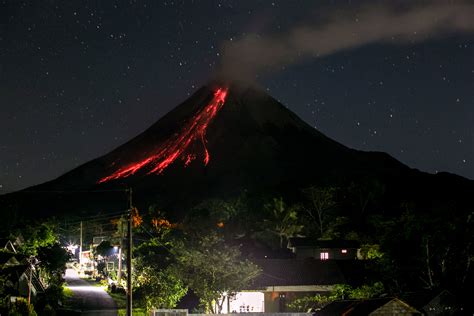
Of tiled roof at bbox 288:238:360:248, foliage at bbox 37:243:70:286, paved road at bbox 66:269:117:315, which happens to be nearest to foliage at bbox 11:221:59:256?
foliage at bbox 37:243:70:286

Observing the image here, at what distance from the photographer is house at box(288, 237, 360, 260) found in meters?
76.6

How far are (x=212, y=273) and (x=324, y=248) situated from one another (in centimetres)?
3652

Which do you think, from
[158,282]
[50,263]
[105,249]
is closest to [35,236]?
[50,263]

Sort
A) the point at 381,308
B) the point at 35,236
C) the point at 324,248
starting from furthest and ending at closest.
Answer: the point at 324,248 → the point at 35,236 → the point at 381,308

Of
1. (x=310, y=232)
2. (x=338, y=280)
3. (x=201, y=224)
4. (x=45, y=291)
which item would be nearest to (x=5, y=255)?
(x=45, y=291)

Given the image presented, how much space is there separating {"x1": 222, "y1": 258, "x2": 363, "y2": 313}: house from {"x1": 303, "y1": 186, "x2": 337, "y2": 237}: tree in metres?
35.8

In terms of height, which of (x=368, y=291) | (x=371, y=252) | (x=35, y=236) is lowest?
(x=368, y=291)

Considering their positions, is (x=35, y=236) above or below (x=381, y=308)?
above

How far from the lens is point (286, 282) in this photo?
49469 millimetres

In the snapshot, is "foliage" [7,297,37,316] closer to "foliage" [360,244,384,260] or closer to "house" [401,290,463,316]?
"house" [401,290,463,316]

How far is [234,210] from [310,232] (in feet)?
34.2

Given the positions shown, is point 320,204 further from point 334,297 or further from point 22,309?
point 22,309

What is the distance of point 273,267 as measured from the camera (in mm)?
52281

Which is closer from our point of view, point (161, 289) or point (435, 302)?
point (435, 302)
